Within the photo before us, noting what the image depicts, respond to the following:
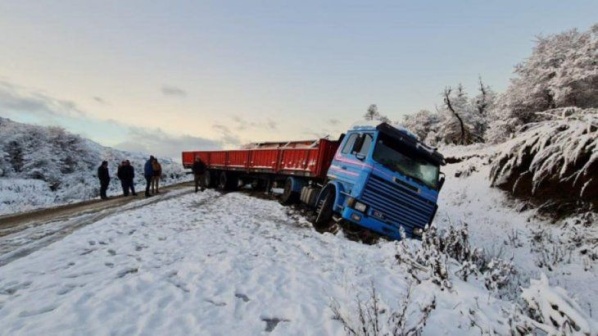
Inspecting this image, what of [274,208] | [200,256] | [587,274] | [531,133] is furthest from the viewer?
[274,208]

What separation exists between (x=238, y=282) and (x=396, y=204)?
5132 mm

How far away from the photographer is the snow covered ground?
12.4 feet

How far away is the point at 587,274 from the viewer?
7090 millimetres

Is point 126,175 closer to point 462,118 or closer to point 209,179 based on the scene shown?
point 209,179

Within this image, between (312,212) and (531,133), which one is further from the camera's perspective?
(312,212)

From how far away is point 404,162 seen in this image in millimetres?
9516

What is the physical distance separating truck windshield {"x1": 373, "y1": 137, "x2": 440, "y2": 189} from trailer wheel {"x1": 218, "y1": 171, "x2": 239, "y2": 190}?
1327cm

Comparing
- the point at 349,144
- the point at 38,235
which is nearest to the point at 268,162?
the point at 349,144

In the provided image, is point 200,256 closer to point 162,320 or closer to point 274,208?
point 162,320

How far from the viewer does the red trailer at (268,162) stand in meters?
12.3

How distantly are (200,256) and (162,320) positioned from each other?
251cm

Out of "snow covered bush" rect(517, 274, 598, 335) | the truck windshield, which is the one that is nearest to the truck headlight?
the truck windshield

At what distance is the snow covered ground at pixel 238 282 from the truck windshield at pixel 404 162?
2059 millimetres

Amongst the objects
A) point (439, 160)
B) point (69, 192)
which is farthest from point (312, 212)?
point (69, 192)
